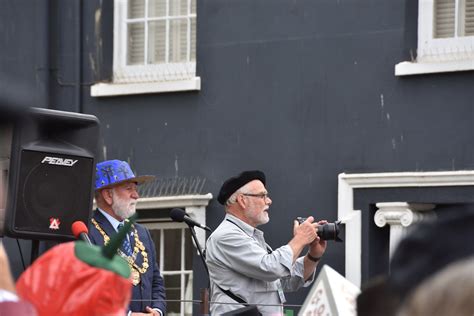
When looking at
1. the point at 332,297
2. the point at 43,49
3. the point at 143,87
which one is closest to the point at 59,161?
the point at 332,297

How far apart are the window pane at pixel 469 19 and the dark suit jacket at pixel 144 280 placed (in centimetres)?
449

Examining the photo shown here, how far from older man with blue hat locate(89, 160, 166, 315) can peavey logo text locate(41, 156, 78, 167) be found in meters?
0.44

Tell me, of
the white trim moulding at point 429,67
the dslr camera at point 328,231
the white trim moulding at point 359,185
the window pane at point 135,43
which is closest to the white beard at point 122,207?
the dslr camera at point 328,231

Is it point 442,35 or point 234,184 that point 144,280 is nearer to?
point 234,184

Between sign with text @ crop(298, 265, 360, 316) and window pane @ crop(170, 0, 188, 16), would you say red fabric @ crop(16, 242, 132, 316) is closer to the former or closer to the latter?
sign with text @ crop(298, 265, 360, 316)

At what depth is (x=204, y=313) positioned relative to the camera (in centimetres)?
803

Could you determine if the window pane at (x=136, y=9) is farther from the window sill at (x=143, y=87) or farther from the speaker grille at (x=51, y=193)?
the speaker grille at (x=51, y=193)

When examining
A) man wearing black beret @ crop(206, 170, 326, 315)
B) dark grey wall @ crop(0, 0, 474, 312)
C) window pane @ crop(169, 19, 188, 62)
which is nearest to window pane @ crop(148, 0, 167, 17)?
window pane @ crop(169, 19, 188, 62)

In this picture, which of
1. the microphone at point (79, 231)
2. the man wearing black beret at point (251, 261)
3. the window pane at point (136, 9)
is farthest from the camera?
the window pane at point (136, 9)

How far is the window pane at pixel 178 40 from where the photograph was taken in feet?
43.9

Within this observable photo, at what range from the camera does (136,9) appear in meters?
13.7

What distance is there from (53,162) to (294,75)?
509cm

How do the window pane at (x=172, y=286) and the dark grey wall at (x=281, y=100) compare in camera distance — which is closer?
the dark grey wall at (x=281, y=100)

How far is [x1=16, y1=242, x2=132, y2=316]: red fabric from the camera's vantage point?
3.21 meters
